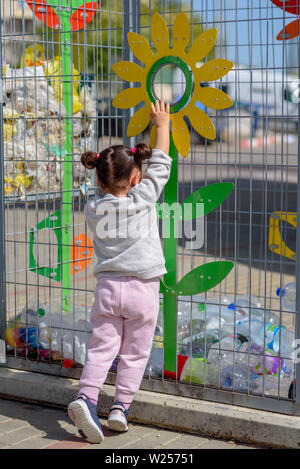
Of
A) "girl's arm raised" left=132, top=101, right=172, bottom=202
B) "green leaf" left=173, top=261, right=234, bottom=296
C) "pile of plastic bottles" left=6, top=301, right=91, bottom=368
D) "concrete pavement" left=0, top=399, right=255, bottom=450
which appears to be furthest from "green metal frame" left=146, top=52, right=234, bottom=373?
"pile of plastic bottles" left=6, top=301, right=91, bottom=368

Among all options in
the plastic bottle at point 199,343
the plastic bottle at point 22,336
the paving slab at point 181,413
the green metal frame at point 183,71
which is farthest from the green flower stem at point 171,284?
the plastic bottle at point 22,336

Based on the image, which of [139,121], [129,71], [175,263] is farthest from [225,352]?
[129,71]

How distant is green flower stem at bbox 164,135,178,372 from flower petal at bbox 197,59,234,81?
51 centimetres

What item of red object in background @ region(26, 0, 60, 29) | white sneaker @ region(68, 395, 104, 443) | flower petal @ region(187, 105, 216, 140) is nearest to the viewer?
white sneaker @ region(68, 395, 104, 443)

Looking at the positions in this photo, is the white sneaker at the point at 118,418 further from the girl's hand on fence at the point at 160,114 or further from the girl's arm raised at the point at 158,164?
the girl's hand on fence at the point at 160,114

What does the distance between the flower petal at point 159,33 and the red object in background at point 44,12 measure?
1.15 meters

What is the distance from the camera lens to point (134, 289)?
3.37 metres

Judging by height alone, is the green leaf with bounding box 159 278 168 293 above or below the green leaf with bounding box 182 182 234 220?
below

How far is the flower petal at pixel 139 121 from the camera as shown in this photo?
357cm

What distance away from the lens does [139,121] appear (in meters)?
3.60

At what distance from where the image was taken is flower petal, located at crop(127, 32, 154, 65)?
3551 mm

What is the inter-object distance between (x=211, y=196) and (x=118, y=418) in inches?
46.8

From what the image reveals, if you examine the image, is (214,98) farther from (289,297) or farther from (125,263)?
(289,297)

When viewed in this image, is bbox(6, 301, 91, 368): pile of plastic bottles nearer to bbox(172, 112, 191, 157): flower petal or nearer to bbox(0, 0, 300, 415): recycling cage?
bbox(0, 0, 300, 415): recycling cage
